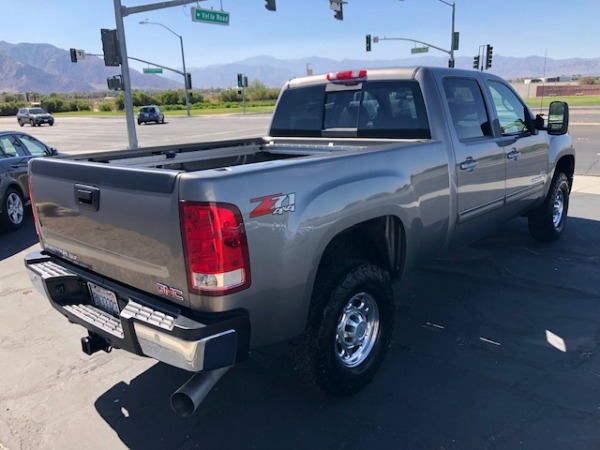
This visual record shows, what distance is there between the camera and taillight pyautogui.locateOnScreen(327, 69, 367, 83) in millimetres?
4435

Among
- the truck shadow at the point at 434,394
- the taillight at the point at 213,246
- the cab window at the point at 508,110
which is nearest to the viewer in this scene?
the taillight at the point at 213,246

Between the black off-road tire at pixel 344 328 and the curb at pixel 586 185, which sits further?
the curb at pixel 586 185

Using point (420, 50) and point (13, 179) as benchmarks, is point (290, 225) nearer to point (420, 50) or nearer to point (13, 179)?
point (13, 179)

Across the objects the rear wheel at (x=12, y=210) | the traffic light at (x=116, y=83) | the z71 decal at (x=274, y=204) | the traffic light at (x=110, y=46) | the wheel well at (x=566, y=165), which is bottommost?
the rear wheel at (x=12, y=210)

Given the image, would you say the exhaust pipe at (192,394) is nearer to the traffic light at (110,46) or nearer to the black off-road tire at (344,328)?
the black off-road tire at (344,328)

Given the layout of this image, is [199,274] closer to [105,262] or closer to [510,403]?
[105,262]

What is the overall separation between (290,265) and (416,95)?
2.10 metres

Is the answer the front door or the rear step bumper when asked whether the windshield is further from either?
the rear step bumper

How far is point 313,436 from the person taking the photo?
2896 mm

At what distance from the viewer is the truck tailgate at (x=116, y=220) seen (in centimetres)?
246

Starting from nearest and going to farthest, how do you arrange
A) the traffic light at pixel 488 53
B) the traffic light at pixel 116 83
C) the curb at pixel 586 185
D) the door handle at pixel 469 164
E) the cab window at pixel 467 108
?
the door handle at pixel 469 164 < the cab window at pixel 467 108 < the curb at pixel 586 185 < the traffic light at pixel 116 83 < the traffic light at pixel 488 53

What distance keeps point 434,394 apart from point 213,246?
1.80m

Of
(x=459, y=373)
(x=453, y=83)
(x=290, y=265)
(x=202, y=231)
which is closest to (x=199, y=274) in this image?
(x=202, y=231)

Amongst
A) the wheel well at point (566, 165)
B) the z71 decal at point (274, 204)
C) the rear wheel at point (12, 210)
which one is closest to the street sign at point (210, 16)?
the rear wheel at point (12, 210)
